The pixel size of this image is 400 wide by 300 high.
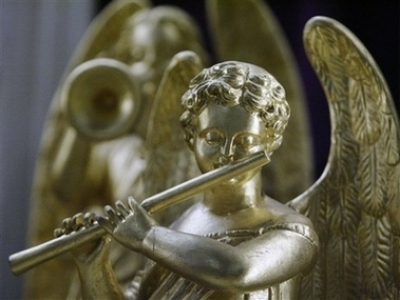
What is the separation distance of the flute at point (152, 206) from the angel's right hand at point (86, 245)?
2 centimetres

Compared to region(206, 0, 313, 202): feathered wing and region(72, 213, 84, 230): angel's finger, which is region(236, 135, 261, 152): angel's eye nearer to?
region(72, 213, 84, 230): angel's finger

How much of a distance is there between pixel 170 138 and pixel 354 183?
2.08 feet

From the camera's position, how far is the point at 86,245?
8.13 feet

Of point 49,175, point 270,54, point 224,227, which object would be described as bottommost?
point 49,175

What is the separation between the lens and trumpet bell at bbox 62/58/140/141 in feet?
12.8

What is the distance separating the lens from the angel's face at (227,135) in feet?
8.09

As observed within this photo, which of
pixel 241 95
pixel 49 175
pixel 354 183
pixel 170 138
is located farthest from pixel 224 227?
pixel 49 175

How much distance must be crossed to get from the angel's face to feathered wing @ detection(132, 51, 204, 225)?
0.62 metres

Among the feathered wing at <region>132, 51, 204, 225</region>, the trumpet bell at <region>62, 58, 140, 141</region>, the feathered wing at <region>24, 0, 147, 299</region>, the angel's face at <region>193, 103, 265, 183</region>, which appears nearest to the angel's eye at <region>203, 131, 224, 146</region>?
the angel's face at <region>193, 103, 265, 183</region>

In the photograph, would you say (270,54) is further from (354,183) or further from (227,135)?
(227,135)

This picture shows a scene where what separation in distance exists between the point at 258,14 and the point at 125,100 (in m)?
0.64

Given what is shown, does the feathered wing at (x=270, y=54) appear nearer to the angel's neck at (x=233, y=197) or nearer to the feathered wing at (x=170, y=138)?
the feathered wing at (x=170, y=138)

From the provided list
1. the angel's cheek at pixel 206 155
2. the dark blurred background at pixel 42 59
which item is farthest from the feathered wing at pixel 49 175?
the angel's cheek at pixel 206 155

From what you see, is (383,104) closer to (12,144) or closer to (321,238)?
(321,238)
